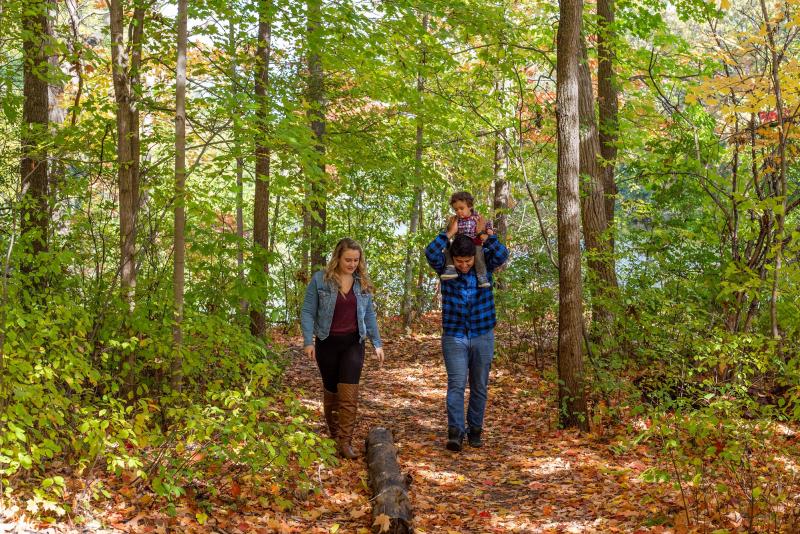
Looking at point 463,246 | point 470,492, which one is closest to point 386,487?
point 470,492

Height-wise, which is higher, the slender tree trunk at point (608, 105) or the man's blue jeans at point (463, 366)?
the slender tree trunk at point (608, 105)

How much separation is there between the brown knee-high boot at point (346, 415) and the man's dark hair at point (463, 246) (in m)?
1.56

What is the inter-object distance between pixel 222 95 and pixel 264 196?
3800 millimetres

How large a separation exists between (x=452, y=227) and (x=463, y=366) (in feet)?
4.39

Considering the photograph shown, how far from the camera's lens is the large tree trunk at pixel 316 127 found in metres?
7.20

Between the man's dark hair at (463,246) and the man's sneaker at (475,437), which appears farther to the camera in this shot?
the man's sneaker at (475,437)

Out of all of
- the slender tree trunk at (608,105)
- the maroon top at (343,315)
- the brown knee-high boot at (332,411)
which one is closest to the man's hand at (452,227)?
the maroon top at (343,315)

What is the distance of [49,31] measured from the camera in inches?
355

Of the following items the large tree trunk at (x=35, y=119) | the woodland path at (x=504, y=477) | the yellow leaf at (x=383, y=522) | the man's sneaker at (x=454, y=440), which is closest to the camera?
the yellow leaf at (x=383, y=522)

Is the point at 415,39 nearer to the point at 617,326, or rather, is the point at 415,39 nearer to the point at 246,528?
the point at 617,326

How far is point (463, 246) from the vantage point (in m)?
6.62

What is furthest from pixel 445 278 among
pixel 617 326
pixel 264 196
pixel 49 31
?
pixel 49 31

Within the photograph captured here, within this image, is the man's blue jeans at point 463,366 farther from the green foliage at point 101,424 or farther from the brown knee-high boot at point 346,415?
the green foliage at point 101,424

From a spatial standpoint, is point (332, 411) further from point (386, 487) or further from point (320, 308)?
point (386, 487)
